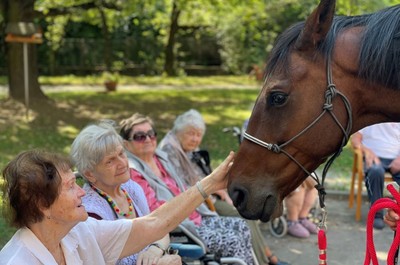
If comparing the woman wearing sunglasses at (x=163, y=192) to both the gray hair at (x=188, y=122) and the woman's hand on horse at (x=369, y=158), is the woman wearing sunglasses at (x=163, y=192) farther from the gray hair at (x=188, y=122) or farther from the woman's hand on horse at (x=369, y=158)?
the woman's hand on horse at (x=369, y=158)

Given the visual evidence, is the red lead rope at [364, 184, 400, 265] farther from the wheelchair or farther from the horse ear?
the wheelchair

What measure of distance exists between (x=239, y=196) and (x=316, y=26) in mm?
714

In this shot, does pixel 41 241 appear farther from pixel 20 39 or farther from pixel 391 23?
pixel 20 39

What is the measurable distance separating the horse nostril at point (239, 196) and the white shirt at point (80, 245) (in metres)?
0.61

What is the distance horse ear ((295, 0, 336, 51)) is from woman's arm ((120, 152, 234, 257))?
689 millimetres

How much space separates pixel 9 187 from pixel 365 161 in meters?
4.36

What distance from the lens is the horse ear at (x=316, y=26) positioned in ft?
6.54

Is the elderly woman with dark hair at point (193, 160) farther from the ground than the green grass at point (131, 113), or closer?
farther from the ground

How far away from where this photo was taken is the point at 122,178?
2.96 meters

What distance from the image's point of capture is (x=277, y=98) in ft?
6.93

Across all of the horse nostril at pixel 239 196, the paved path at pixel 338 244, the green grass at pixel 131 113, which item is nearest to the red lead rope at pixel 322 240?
the horse nostril at pixel 239 196

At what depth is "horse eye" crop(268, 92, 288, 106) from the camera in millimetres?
2109

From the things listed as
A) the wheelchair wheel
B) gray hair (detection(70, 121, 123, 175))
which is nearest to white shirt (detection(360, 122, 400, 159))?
the wheelchair wheel

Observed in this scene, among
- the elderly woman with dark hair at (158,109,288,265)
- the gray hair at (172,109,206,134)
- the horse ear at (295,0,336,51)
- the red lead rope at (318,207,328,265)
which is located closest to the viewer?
the horse ear at (295,0,336,51)
